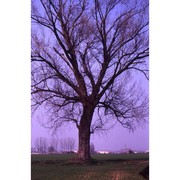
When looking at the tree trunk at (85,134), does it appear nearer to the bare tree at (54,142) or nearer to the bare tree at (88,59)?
the bare tree at (88,59)

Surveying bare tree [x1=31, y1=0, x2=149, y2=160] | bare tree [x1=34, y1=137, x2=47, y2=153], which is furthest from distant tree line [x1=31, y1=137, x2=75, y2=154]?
bare tree [x1=31, y1=0, x2=149, y2=160]

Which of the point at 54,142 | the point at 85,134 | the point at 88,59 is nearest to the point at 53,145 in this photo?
the point at 54,142

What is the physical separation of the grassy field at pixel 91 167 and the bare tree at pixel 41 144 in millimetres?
45

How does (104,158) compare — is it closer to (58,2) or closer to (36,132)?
(36,132)

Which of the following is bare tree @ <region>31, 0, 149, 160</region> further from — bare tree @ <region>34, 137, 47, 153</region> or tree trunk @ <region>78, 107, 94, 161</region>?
bare tree @ <region>34, 137, 47, 153</region>

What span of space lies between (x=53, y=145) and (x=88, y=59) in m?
0.70

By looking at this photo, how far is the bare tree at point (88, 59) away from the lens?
3.09m

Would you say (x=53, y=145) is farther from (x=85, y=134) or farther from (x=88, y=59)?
(x=88, y=59)

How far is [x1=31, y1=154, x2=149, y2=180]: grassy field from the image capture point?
119 inches
